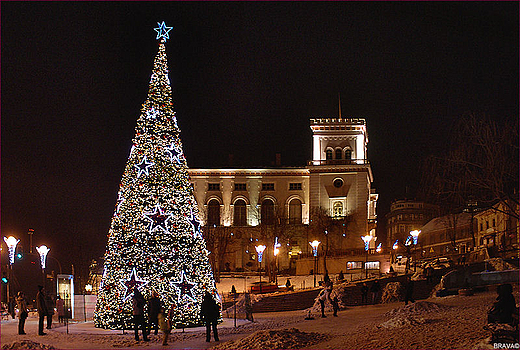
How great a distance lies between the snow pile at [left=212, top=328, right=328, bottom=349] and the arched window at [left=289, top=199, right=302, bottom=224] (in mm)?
57256

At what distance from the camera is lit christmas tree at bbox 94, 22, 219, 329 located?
768 inches

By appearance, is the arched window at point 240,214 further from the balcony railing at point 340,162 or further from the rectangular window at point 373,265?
the rectangular window at point 373,265

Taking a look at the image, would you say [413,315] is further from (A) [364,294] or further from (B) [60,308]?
(A) [364,294]

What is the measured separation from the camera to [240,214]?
241 feet

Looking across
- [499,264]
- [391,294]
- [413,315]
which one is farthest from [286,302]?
[413,315]

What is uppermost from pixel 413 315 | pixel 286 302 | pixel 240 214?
pixel 240 214

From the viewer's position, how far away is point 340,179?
72.2 m

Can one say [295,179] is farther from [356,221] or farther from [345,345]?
[345,345]

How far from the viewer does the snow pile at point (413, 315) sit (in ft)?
51.2

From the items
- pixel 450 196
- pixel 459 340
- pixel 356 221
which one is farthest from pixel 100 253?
pixel 459 340

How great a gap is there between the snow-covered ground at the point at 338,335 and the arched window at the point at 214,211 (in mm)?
51191

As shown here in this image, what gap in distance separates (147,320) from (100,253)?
44.2 metres

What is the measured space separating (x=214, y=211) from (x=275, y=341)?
59.2 m

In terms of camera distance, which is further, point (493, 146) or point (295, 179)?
point (295, 179)
